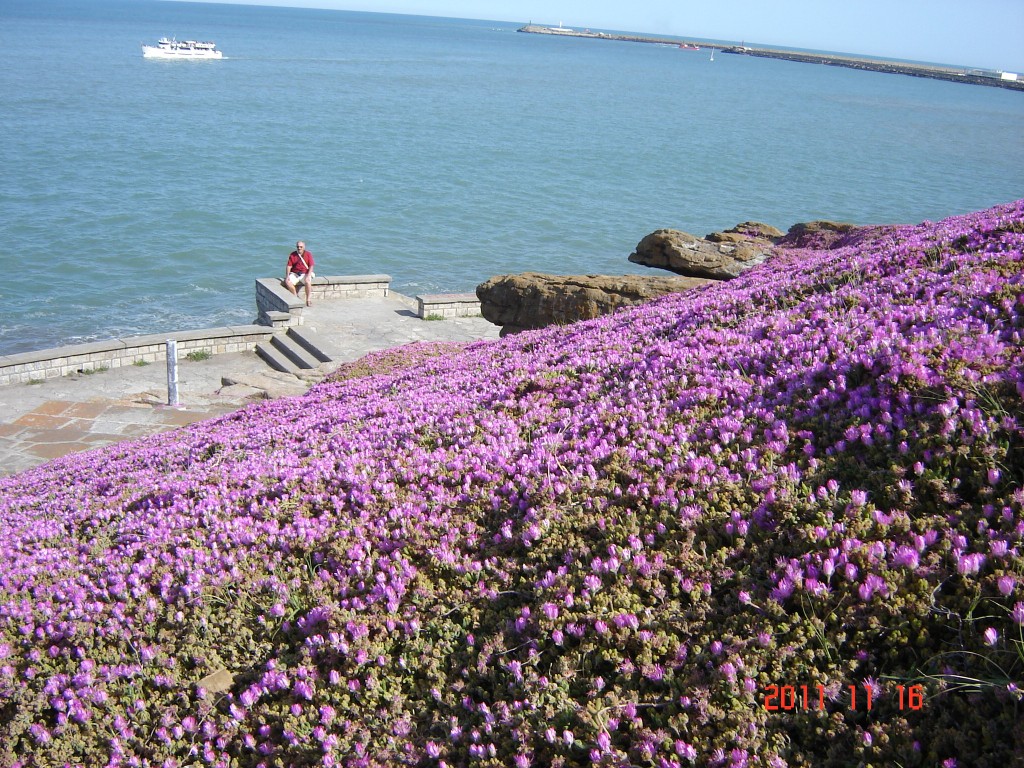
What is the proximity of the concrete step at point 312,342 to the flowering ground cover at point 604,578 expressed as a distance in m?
11.3

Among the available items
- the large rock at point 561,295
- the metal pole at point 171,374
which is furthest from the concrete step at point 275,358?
the large rock at point 561,295

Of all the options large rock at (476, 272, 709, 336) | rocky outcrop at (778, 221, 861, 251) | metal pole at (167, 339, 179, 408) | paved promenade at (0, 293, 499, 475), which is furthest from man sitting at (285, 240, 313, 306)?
rocky outcrop at (778, 221, 861, 251)

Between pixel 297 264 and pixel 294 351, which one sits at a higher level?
pixel 297 264

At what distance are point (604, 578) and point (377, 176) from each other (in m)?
50.7

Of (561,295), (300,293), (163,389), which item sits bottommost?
(163,389)

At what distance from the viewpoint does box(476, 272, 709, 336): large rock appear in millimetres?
11562

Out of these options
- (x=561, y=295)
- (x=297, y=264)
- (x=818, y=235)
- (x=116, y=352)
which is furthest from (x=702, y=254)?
(x=116, y=352)

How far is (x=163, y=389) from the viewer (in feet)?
53.0

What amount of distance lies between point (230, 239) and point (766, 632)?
37659 mm

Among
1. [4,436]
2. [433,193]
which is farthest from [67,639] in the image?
[433,193]

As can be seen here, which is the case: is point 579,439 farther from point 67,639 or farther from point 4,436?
point 4,436

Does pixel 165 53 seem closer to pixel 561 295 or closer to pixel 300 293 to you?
pixel 300 293

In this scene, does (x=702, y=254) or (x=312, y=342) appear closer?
(x=702, y=254)

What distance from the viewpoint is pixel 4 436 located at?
39.5 ft
